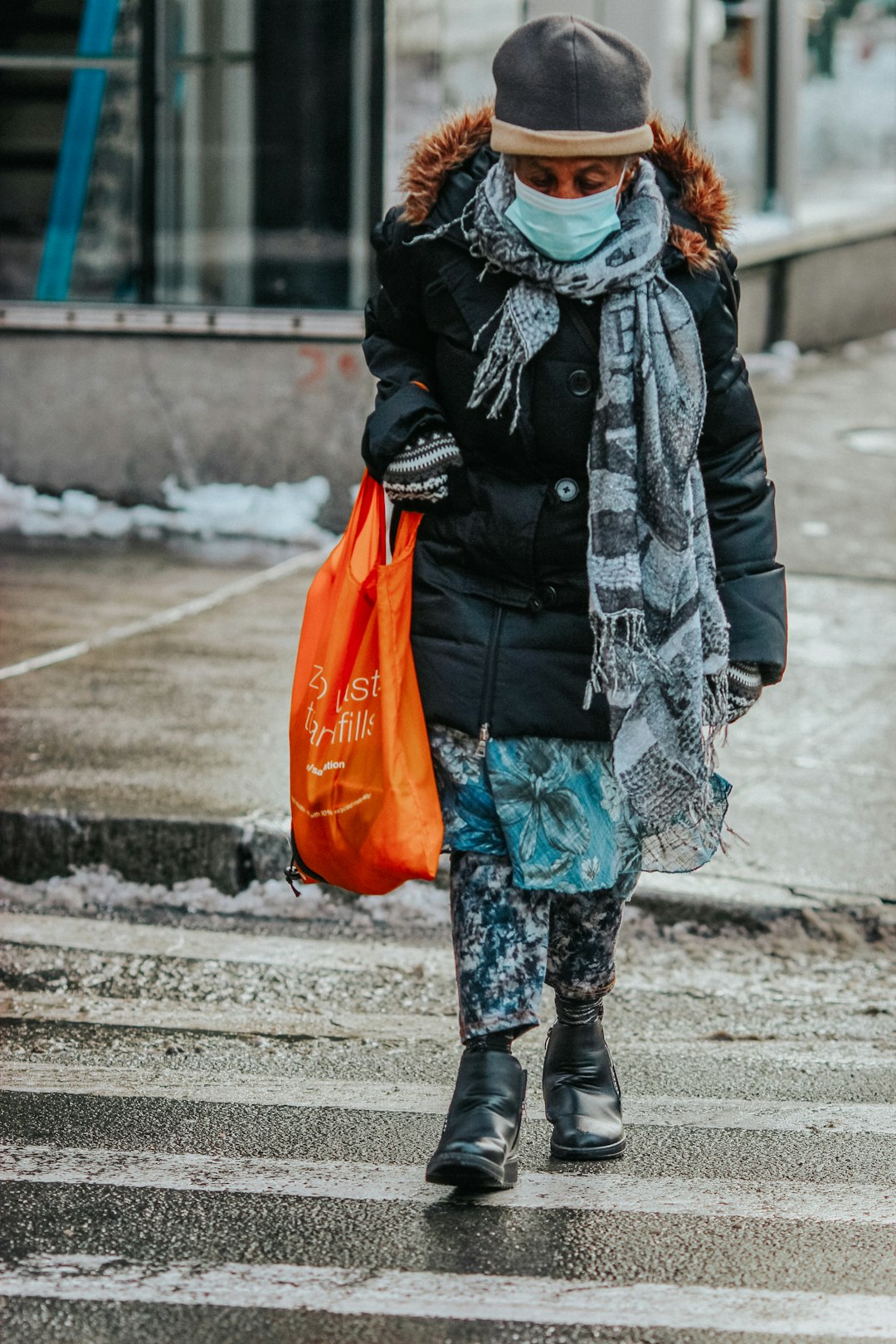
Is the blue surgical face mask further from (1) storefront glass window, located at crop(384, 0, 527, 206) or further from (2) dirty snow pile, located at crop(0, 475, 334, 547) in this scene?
(1) storefront glass window, located at crop(384, 0, 527, 206)

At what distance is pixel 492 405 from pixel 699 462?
393 millimetres

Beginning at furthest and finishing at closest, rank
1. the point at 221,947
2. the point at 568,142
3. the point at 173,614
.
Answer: the point at 173,614 < the point at 221,947 < the point at 568,142

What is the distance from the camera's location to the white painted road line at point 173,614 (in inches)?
274

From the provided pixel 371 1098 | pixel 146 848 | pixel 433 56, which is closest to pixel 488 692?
pixel 371 1098

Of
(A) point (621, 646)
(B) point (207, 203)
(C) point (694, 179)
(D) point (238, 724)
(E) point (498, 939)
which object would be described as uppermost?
(C) point (694, 179)

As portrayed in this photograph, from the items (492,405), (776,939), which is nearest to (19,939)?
(776,939)

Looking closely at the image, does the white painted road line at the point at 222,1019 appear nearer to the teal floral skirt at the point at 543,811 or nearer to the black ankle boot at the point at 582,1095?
the black ankle boot at the point at 582,1095

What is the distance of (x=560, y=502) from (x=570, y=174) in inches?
21.3

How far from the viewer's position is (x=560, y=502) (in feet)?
11.1

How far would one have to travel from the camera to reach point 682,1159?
11.8ft

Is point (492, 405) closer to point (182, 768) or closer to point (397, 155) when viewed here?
point (182, 768)

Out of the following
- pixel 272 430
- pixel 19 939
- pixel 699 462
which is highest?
pixel 699 462

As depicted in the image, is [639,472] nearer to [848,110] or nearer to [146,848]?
[146,848]

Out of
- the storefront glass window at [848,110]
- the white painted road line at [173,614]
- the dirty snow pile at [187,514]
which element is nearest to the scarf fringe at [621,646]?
the white painted road line at [173,614]
